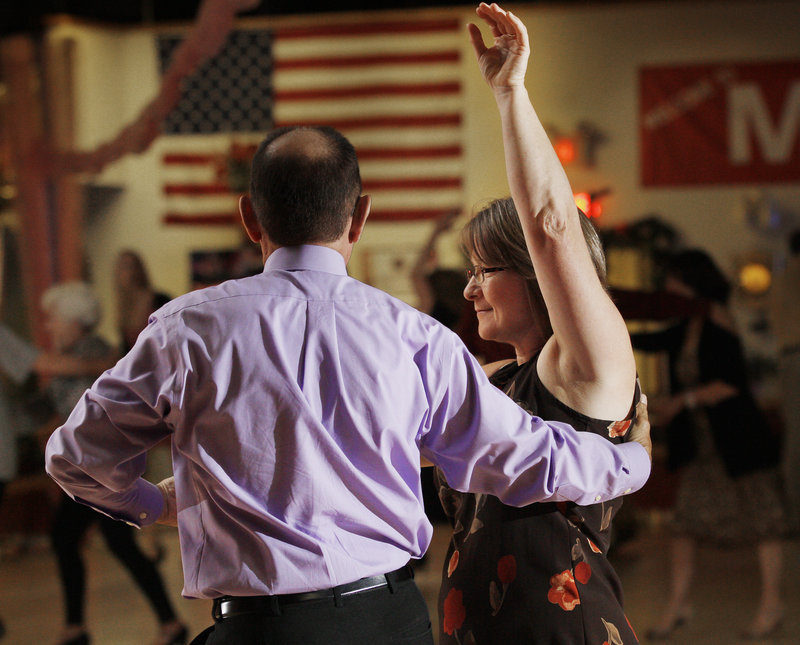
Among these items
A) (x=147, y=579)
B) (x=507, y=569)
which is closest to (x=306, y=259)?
(x=507, y=569)

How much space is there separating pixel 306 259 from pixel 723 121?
621 cm

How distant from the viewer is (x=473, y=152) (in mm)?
7176

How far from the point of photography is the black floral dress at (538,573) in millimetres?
1321

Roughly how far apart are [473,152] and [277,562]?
6.33m

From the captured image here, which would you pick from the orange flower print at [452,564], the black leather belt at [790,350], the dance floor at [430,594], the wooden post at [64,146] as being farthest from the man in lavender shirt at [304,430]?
the wooden post at [64,146]

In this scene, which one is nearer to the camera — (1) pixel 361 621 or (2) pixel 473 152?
(1) pixel 361 621

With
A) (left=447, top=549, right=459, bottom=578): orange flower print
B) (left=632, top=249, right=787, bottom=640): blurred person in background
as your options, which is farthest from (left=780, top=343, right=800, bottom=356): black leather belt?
(left=447, top=549, right=459, bottom=578): orange flower print

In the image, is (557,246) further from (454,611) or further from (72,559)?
(72,559)

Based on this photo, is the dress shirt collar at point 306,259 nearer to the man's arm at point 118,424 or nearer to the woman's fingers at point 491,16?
the man's arm at point 118,424

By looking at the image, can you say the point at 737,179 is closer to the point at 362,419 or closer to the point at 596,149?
the point at 596,149

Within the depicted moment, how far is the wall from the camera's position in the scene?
6.85 m

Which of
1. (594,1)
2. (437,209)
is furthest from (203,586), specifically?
(594,1)

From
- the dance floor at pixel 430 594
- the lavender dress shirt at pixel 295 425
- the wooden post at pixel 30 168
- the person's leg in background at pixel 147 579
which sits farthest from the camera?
the wooden post at pixel 30 168

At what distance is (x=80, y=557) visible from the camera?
3.96m
